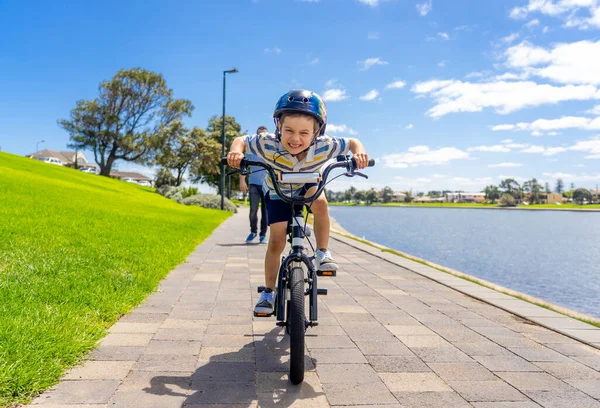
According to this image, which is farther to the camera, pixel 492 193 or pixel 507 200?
pixel 492 193

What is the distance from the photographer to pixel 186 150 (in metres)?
49.1

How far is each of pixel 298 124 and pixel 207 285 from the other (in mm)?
3288

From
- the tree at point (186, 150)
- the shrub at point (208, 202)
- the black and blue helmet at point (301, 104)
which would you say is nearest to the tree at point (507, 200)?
the tree at point (186, 150)

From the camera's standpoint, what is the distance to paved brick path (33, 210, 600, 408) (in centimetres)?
254

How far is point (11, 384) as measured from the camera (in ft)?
7.81

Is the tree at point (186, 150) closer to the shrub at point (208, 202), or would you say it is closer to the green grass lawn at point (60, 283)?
the shrub at point (208, 202)

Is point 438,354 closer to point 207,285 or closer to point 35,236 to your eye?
point 207,285

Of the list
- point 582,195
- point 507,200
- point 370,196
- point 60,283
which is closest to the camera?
point 60,283

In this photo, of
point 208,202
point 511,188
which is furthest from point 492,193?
point 208,202

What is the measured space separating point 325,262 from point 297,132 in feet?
3.44

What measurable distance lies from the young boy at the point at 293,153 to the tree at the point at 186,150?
148 feet

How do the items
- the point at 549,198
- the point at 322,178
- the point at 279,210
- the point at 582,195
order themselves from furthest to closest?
the point at 549,198
the point at 582,195
the point at 279,210
the point at 322,178

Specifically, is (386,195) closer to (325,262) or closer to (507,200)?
(507,200)

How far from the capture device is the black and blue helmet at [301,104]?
Answer: 9.88ft
